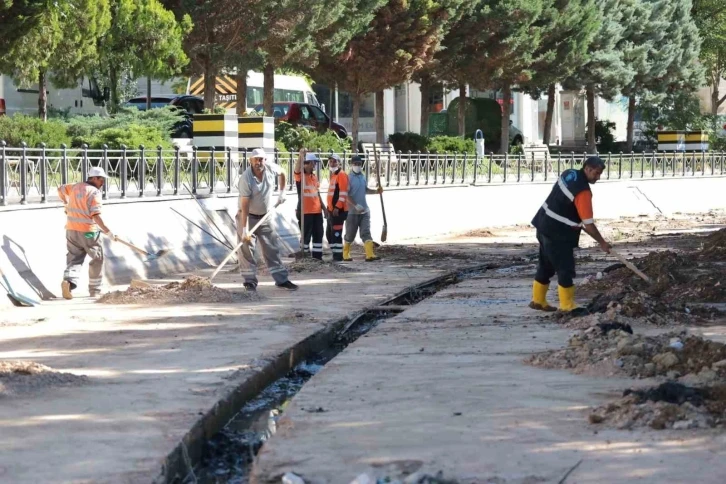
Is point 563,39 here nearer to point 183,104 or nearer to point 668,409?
point 183,104

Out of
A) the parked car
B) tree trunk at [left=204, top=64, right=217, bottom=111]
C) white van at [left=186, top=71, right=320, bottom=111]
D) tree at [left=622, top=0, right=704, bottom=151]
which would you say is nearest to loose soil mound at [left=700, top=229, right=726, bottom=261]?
tree trunk at [left=204, top=64, right=217, bottom=111]

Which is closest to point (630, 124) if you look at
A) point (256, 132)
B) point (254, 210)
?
point (256, 132)

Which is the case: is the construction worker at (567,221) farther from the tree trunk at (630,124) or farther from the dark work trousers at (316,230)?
the tree trunk at (630,124)

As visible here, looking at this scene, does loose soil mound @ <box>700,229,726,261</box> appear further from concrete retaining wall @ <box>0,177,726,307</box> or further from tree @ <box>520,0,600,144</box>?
tree @ <box>520,0,600,144</box>

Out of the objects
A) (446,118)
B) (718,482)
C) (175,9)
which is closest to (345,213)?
(175,9)

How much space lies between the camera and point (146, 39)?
2906 centimetres

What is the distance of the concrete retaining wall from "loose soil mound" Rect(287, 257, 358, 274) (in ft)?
4.80

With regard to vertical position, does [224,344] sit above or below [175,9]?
below

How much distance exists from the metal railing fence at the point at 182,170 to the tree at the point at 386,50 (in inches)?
156

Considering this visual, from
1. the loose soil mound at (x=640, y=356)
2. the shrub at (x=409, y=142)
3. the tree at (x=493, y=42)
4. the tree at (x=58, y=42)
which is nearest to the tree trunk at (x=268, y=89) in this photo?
the tree at (x=58, y=42)

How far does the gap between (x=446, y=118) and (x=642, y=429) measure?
46.1 m

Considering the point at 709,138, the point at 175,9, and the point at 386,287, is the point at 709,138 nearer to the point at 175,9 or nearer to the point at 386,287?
the point at 175,9

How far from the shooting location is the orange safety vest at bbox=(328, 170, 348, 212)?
19.8 meters

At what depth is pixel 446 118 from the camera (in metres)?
52.9
